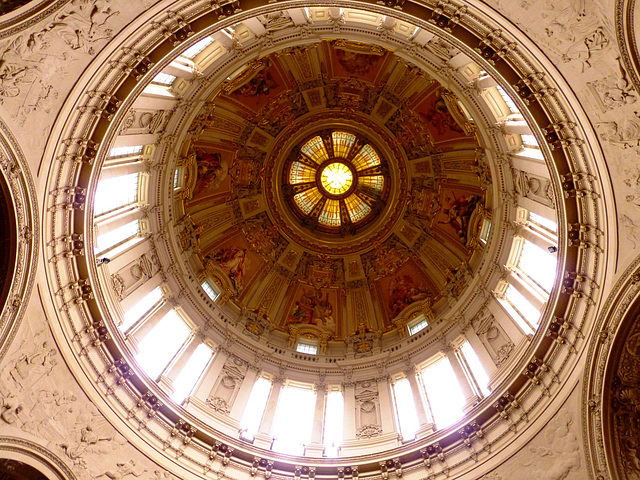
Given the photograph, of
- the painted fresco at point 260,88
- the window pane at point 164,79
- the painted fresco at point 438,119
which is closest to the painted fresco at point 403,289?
the painted fresco at point 438,119

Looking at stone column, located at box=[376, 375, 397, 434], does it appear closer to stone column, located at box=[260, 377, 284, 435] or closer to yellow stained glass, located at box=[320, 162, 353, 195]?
stone column, located at box=[260, 377, 284, 435]

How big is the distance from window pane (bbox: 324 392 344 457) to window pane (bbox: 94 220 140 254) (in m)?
12.8

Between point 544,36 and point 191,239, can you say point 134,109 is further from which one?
point 544,36

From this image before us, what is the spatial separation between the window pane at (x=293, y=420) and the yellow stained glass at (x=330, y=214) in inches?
599

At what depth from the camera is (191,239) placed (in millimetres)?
28281

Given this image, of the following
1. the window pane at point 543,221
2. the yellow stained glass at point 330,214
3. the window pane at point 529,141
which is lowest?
the window pane at point 543,221

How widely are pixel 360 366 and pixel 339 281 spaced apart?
9269 millimetres

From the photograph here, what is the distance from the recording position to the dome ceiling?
29.1 metres

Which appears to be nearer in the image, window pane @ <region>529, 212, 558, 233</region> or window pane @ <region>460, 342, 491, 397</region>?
window pane @ <region>529, 212, 558, 233</region>

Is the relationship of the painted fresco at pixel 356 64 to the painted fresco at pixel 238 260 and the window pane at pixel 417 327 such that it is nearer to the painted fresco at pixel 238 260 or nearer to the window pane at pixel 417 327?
the painted fresco at pixel 238 260

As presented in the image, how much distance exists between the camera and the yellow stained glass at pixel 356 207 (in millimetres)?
36156

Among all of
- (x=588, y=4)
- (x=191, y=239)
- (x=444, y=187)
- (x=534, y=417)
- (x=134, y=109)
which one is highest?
(x=444, y=187)

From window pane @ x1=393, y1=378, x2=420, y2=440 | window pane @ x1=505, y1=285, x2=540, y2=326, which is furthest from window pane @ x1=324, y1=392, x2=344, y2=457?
window pane @ x1=505, y1=285, x2=540, y2=326

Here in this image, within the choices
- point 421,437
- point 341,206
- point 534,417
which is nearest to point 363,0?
point 534,417
